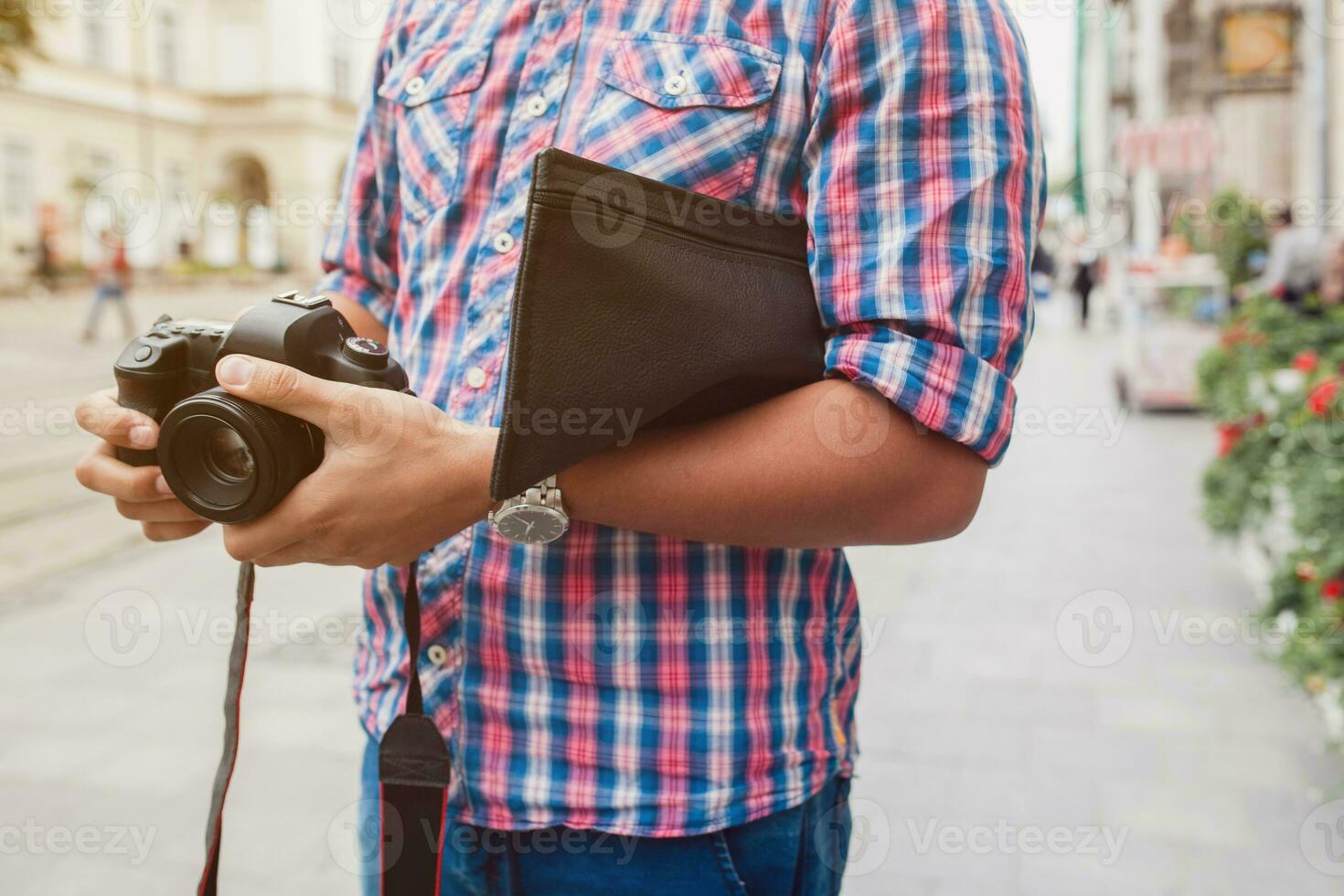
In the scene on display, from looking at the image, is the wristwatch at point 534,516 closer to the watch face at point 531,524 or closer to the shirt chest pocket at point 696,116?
the watch face at point 531,524

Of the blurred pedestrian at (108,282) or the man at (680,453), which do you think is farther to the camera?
the blurred pedestrian at (108,282)

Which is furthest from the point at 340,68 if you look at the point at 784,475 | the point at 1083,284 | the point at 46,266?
the point at 784,475

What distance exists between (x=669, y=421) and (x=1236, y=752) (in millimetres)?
3442

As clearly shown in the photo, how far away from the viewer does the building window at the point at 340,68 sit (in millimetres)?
36656

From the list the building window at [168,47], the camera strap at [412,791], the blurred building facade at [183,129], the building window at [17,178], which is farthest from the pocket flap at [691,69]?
the building window at [168,47]

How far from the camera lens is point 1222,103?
20.1 m

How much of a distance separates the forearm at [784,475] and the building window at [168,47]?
115 ft

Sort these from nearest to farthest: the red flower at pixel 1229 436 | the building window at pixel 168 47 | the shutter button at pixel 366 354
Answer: the shutter button at pixel 366 354, the red flower at pixel 1229 436, the building window at pixel 168 47

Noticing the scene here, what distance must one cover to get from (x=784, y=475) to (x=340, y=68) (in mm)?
39813

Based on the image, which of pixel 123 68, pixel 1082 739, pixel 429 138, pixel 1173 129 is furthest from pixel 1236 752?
pixel 123 68

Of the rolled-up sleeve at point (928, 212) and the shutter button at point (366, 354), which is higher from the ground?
the rolled-up sleeve at point (928, 212)

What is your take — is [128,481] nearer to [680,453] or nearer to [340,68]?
[680,453]

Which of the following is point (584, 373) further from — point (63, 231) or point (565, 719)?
point (63, 231)

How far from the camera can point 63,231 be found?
2689 centimetres
